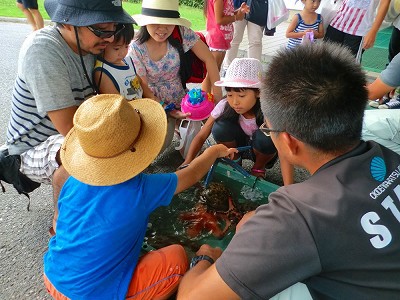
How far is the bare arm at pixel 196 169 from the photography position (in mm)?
1674

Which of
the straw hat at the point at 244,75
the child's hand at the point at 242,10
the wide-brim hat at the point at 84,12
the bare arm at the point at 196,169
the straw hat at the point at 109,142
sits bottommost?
the bare arm at the point at 196,169

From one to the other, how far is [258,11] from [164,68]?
1.85 meters

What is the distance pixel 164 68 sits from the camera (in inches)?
114

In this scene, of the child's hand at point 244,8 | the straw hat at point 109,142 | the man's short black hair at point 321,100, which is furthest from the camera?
the child's hand at point 244,8

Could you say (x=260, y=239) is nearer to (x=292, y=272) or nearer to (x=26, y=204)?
(x=292, y=272)

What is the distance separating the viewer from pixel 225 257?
998 mm

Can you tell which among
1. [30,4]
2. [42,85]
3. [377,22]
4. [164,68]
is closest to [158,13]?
[164,68]

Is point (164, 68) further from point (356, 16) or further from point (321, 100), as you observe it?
point (356, 16)

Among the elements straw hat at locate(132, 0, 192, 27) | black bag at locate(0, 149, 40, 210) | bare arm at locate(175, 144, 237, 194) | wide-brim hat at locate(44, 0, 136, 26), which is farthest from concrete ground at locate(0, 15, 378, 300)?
wide-brim hat at locate(44, 0, 136, 26)

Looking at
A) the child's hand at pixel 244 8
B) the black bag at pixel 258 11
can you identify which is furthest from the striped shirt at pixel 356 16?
the child's hand at pixel 244 8

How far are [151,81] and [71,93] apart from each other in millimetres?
1147

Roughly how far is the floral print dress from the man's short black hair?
1.89 m

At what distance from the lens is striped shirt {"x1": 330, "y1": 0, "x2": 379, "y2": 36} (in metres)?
3.67

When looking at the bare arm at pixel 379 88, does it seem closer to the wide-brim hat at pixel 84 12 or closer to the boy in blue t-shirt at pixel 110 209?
the boy in blue t-shirt at pixel 110 209
